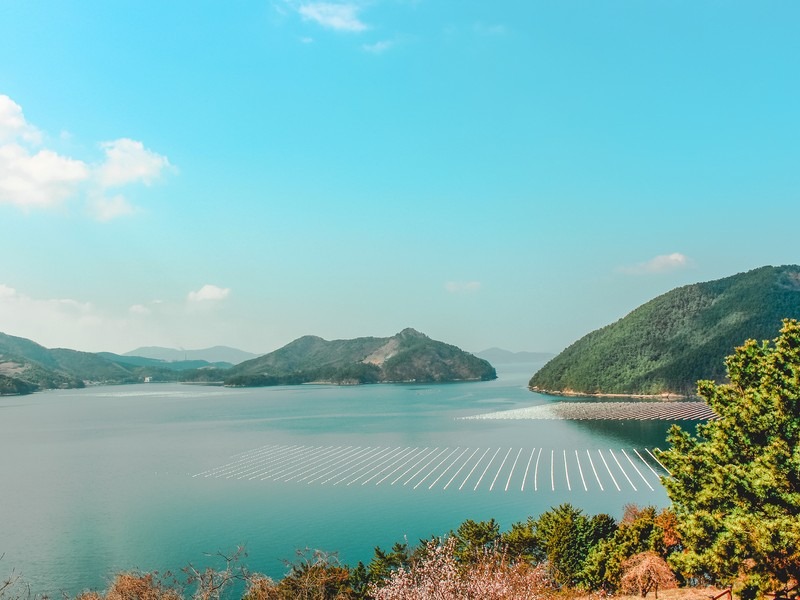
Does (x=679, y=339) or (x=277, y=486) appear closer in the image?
(x=277, y=486)

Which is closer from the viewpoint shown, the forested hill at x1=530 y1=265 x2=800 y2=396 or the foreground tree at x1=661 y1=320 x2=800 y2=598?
the foreground tree at x1=661 y1=320 x2=800 y2=598

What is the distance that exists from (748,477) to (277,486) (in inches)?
1760

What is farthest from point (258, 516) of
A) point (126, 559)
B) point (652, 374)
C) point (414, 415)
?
point (652, 374)

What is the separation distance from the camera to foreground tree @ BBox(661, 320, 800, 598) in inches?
587

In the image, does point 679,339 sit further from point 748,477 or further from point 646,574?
point 748,477

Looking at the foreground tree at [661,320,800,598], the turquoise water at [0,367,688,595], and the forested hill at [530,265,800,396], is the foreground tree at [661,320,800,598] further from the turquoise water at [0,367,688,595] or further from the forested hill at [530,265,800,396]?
the forested hill at [530,265,800,396]

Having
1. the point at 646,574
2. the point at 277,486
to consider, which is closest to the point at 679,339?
the point at 277,486

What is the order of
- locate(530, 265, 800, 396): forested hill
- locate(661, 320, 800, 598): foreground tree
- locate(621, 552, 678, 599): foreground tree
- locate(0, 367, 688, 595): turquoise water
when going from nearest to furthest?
locate(661, 320, 800, 598): foreground tree < locate(621, 552, 678, 599): foreground tree < locate(0, 367, 688, 595): turquoise water < locate(530, 265, 800, 396): forested hill

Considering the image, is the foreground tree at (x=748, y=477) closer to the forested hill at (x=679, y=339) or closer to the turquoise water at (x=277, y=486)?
the turquoise water at (x=277, y=486)

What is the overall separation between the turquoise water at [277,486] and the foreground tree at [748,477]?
17.5 metres

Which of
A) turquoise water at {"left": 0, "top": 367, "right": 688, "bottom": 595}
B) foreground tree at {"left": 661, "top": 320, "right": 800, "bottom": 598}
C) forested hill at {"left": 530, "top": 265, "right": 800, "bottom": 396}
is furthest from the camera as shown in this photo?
forested hill at {"left": 530, "top": 265, "right": 800, "bottom": 396}

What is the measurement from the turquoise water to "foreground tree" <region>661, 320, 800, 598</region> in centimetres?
1745

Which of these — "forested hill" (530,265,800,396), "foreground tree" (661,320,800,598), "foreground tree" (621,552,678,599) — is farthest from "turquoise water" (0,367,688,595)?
"forested hill" (530,265,800,396)

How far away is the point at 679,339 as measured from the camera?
17475 cm
